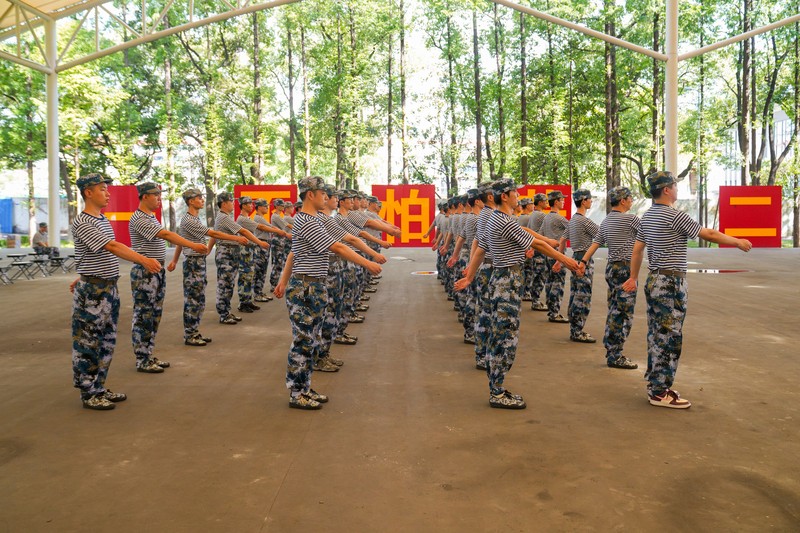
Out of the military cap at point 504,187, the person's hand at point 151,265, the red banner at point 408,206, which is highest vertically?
the red banner at point 408,206

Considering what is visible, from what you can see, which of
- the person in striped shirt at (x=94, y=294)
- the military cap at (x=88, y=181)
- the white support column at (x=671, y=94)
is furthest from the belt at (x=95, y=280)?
the white support column at (x=671, y=94)

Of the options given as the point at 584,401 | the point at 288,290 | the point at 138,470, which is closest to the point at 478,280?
the point at 584,401

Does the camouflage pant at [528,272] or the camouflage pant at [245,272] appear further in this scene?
the camouflage pant at [528,272]

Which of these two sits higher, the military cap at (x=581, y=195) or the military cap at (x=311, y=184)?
the military cap at (x=581, y=195)

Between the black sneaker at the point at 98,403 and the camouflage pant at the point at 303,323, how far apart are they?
5.42 ft

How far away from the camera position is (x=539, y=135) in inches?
1437

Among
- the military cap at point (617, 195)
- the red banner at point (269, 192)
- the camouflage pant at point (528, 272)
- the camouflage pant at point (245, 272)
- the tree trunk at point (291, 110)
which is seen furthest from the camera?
the tree trunk at point (291, 110)

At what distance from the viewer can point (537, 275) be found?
13148 millimetres

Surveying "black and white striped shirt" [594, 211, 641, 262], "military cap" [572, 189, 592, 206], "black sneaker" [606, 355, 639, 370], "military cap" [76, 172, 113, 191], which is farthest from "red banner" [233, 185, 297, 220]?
"military cap" [76, 172, 113, 191]

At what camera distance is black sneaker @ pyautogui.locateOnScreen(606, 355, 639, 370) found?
25.2ft

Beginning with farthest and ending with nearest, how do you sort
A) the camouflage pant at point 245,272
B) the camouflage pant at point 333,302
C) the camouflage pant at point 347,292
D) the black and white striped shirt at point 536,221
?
the camouflage pant at point 245,272 → the black and white striped shirt at point 536,221 → the camouflage pant at point 347,292 → the camouflage pant at point 333,302

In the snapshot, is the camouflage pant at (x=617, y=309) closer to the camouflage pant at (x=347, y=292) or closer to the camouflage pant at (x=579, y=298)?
the camouflage pant at (x=579, y=298)

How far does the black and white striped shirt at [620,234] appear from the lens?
794cm

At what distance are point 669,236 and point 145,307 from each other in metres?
5.57
